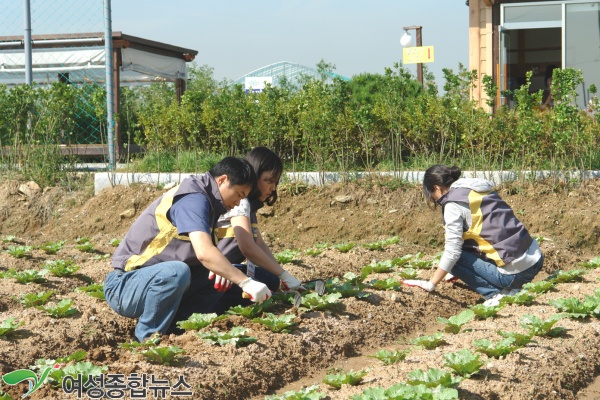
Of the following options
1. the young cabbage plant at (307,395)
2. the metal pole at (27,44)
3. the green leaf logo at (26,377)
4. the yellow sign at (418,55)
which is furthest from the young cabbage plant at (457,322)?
the yellow sign at (418,55)

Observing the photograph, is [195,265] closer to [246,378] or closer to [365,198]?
[246,378]

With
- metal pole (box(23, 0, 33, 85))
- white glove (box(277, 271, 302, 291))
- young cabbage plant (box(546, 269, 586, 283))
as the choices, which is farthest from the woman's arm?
metal pole (box(23, 0, 33, 85))

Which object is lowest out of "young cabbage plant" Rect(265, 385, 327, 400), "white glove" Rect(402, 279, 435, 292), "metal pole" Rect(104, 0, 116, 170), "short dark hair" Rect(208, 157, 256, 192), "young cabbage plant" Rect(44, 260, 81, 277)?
"young cabbage plant" Rect(265, 385, 327, 400)

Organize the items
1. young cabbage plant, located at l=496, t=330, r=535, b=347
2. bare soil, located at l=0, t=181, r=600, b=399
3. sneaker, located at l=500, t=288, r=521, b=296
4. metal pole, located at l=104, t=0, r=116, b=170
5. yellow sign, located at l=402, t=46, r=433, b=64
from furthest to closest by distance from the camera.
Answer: yellow sign, located at l=402, t=46, r=433, b=64 → metal pole, located at l=104, t=0, r=116, b=170 → sneaker, located at l=500, t=288, r=521, b=296 → young cabbage plant, located at l=496, t=330, r=535, b=347 → bare soil, located at l=0, t=181, r=600, b=399

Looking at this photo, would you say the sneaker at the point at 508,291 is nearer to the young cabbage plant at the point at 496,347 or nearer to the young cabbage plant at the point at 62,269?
the young cabbage plant at the point at 496,347

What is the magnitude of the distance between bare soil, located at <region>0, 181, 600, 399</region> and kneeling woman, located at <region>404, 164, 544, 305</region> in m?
0.31

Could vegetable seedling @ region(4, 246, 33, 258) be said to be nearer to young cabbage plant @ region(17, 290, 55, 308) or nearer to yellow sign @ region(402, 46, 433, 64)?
young cabbage plant @ region(17, 290, 55, 308)

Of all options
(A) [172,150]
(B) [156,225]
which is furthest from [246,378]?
(A) [172,150]

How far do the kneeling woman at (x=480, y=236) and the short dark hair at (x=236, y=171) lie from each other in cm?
155

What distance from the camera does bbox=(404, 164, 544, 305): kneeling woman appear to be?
563cm

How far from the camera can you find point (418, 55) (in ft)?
45.8

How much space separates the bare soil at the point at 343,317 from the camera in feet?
13.2

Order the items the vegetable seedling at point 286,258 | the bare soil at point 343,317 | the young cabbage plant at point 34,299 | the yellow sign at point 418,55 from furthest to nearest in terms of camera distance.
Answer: the yellow sign at point 418,55, the vegetable seedling at point 286,258, the young cabbage plant at point 34,299, the bare soil at point 343,317

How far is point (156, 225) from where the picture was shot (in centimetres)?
479
